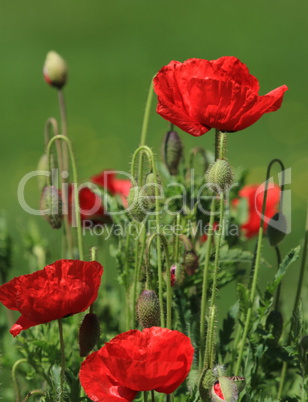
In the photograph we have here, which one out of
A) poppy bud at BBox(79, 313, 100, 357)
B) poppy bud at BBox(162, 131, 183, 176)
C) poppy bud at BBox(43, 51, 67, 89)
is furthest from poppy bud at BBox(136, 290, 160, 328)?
poppy bud at BBox(43, 51, 67, 89)

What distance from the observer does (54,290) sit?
105 centimetres

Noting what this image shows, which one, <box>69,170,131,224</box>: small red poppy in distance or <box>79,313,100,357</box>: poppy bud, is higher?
<box>69,170,131,224</box>: small red poppy in distance

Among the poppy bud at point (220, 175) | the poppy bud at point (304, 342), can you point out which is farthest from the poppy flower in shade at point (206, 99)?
the poppy bud at point (304, 342)

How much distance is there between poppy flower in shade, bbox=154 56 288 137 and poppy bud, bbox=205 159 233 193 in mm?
59

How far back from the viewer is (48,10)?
253 inches

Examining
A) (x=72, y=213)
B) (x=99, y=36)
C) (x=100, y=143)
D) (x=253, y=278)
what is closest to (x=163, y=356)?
(x=253, y=278)

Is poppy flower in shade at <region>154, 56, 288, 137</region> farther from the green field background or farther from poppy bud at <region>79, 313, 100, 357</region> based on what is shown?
the green field background

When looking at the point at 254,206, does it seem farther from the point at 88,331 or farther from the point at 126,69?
the point at 126,69

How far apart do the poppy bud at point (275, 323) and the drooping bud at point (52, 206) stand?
15.9 inches

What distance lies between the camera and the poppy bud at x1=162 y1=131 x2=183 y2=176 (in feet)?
5.08

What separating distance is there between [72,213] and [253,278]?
0.50 metres

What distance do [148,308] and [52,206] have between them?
0.35 meters

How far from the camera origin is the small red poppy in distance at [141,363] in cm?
98

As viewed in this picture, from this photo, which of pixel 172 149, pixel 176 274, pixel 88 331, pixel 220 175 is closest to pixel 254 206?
pixel 172 149
